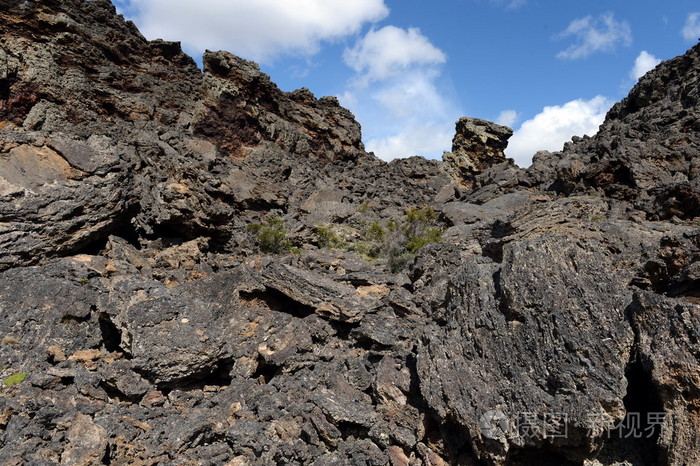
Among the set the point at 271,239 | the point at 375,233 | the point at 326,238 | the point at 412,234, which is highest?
the point at 412,234

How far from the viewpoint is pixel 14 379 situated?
727cm

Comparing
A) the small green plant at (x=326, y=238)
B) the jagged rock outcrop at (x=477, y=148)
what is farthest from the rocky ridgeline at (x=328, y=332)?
the jagged rock outcrop at (x=477, y=148)

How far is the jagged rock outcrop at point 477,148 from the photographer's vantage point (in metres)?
52.2

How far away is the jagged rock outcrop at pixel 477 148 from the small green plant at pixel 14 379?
49239 millimetres

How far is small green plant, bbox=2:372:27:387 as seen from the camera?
23.6 feet

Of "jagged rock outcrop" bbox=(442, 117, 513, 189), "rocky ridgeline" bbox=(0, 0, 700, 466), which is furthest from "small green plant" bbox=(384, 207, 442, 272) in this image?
"jagged rock outcrop" bbox=(442, 117, 513, 189)

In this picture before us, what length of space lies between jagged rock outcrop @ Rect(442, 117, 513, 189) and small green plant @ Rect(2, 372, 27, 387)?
162ft

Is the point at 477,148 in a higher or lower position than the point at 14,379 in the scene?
higher

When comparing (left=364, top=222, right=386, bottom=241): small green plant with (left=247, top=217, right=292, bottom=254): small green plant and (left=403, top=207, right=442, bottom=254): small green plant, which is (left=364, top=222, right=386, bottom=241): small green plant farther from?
(left=247, top=217, right=292, bottom=254): small green plant

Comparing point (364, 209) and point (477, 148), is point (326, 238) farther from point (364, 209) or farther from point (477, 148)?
point (477, 148)

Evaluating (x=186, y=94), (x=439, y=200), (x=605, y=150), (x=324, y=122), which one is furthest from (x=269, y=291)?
(x=324, y=122)

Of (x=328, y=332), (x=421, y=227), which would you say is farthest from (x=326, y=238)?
(x=328, y=332)

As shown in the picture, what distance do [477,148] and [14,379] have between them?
5282cm

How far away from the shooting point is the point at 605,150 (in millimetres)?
24391
